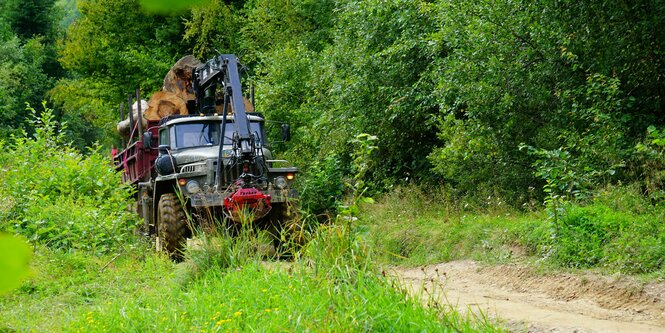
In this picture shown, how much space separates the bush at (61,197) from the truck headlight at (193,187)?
99 cm

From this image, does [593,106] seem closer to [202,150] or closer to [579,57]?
[579,57]

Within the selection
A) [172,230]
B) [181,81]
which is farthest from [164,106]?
[172,230]

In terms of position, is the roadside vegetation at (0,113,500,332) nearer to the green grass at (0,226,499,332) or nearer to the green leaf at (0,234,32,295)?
the green grass at (0,226,499,332)

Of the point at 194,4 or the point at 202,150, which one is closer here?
the point at 194,4

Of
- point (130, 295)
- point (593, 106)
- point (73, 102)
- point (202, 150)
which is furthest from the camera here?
point (73, 102)

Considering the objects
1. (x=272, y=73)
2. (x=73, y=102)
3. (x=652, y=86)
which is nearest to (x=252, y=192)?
(x=652, y=86)

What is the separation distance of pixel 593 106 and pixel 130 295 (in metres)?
6.77

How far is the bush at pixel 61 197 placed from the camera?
12273 mm

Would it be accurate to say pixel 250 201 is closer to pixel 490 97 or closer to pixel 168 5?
pixel 490 97

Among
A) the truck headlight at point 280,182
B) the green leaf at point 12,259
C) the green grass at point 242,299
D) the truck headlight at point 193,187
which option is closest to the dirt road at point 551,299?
the green grass at point 242,299

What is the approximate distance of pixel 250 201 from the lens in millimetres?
12500

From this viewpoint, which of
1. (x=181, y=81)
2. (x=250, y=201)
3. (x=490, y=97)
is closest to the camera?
(x=250, y=201)

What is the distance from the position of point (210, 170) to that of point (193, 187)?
1.17 feet

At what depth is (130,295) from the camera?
8.84m
